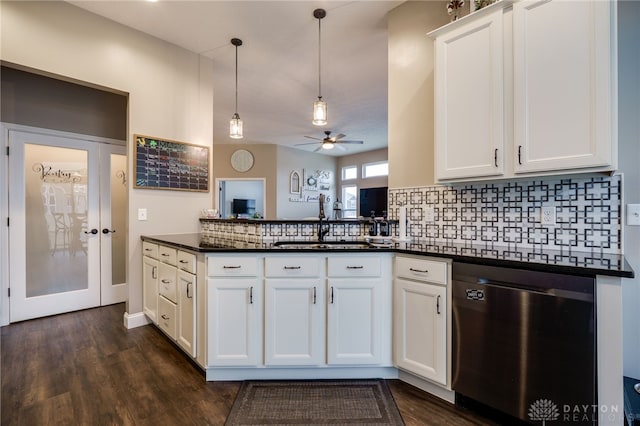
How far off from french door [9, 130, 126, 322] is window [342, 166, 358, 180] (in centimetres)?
623

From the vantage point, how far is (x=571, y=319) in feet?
4.25

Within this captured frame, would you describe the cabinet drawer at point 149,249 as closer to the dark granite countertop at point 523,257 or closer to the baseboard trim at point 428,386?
the dark granite countertop at point 523,257

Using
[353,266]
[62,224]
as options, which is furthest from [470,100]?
[62,224]

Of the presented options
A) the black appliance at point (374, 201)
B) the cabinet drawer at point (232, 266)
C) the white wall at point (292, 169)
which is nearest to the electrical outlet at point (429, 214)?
the cabinet drawer at point (232, 266)

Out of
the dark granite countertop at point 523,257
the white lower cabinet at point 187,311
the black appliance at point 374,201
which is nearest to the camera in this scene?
the dark granite countertop at point 523,257

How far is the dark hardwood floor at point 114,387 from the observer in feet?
5.26

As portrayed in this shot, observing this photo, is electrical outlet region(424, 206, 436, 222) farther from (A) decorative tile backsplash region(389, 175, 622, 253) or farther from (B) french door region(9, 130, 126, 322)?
(B) french door region(9, 130, 126, 322)

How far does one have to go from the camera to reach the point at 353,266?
1.90m

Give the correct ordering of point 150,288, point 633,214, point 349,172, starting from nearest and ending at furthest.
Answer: point 633,214, point 150,288, point 349,172

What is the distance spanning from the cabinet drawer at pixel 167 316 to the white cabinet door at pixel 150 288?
0.11 m

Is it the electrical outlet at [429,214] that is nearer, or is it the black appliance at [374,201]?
the electrical outlet at [429,214]

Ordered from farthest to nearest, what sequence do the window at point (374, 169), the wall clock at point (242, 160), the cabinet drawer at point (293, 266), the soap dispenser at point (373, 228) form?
1. the window at point (374, 169)
2. the wall clock at point (242, 160)
3. the soap dispenser at point (373, 228)
4. the cabinet drawer at point (293, 266)

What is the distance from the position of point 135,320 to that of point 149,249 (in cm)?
73

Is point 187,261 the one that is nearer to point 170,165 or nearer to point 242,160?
point 170,165
